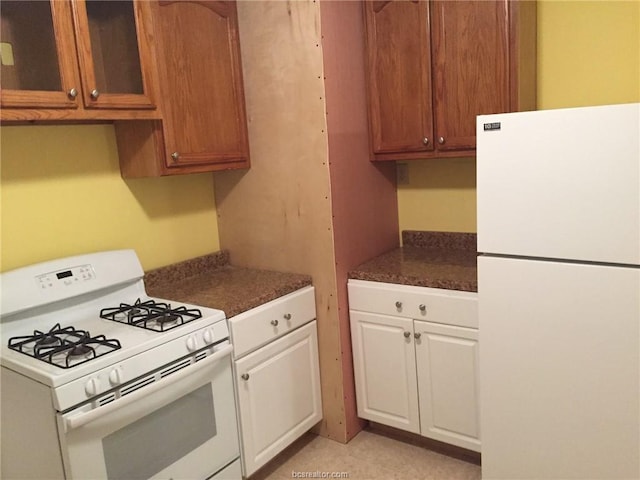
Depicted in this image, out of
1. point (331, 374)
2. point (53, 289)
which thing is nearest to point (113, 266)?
point (53, 289)

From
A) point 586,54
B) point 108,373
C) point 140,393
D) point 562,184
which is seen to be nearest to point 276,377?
point 140,393

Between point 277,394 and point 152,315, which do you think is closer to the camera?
point 152,315

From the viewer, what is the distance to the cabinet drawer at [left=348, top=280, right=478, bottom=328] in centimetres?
218

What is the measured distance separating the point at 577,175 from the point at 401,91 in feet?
3.40

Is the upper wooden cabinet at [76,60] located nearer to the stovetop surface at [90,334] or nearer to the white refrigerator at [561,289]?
the stovetop surface at [90,334]

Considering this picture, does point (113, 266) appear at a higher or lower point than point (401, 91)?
lower

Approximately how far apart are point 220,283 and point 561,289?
57.9 inches

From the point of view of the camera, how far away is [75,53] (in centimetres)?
181

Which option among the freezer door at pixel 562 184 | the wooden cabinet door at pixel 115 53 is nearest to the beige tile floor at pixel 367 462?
the freezer door at pixel 562 184

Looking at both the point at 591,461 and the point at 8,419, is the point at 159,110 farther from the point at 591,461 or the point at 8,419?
the point at 591,461

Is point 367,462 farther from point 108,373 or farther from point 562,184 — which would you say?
point 562,184

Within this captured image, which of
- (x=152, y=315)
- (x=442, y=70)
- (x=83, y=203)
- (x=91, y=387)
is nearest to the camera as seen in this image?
(x=91, y=387)

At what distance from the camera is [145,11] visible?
6.71 feet

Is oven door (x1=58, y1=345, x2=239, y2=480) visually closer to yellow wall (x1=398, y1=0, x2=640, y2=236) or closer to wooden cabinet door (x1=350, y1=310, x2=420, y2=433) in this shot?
wooden cabinet door (x1=350, y1=310, x2=420, y2=433)
